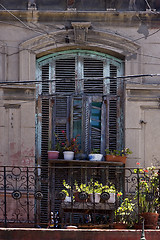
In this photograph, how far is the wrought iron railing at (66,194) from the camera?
1109cm

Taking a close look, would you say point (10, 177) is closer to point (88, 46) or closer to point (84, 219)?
point (84, 219)

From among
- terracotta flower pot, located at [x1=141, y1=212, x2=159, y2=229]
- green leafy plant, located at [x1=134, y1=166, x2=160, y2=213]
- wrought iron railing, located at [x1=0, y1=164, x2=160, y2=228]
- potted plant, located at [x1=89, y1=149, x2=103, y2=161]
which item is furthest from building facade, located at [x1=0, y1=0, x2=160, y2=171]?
terracotta flower pot, located at [x1=141, y1=212, x2=159, y2=229]

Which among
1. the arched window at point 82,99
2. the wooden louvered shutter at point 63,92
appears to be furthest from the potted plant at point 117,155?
the wooden louvered shutter at point 63,92

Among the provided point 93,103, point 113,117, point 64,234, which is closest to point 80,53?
point 93,103

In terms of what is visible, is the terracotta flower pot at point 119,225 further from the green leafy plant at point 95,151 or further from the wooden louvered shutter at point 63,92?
the wooden louvered shutter at point 63,92

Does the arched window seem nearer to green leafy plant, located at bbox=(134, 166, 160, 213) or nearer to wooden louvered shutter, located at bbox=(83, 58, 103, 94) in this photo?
wooden louvered shutter, located at bbox=(83, 58, 103, 94)

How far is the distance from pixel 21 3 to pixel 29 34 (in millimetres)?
660

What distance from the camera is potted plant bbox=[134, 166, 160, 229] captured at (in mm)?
10938

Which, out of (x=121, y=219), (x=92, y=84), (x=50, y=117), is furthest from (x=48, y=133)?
(x=121, y=219)

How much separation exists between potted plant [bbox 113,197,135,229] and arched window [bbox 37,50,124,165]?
5.95 ft

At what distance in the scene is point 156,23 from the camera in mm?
12984

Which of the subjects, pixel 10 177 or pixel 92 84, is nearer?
pixel 10 177

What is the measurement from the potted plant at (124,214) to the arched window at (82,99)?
71.4 inches

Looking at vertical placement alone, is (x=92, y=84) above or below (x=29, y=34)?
below
